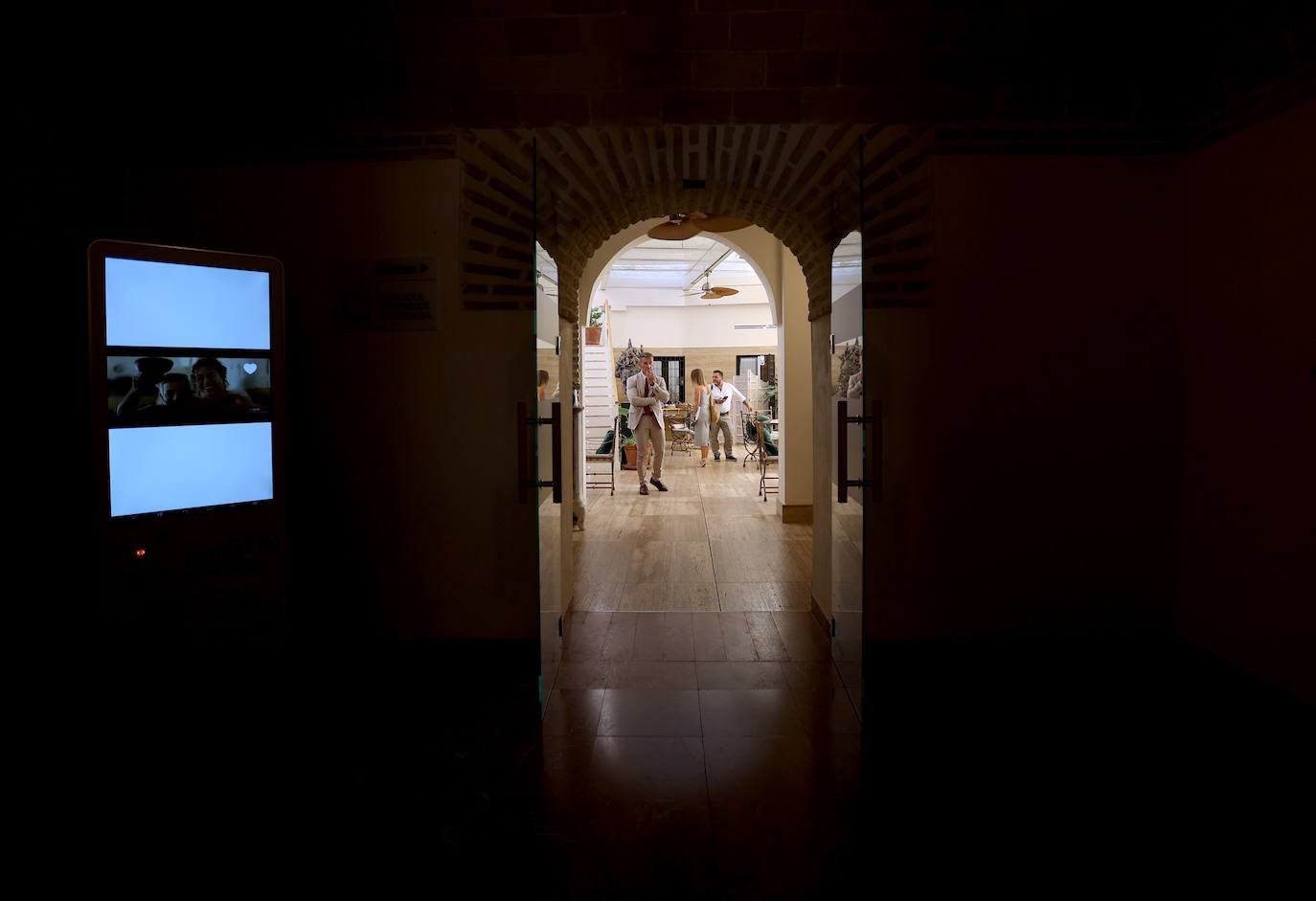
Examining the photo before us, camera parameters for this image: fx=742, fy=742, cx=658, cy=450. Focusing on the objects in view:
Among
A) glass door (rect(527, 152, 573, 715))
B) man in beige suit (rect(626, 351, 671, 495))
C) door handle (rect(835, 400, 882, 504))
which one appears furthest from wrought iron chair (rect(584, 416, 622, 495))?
door handle (rect(835, 400, 882, 504))

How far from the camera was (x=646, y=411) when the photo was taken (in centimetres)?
876

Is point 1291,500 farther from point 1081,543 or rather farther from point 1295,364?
point 1081,543

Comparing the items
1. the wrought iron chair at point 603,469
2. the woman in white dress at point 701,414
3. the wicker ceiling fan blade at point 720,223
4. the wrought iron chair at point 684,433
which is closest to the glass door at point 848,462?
the wicker ceiling fan blade at point 720,223

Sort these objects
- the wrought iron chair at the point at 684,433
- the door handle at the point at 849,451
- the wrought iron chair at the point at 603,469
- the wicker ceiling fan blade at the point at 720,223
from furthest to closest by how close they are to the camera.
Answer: the wrought iron chair at the point at 684,433
the wrought iron chair at the point at 603,469
the wicker ceiling fan blade at the point at 720,223
the door handle at the point at 849,451

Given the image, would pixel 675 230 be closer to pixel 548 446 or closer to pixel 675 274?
pixel 548 446

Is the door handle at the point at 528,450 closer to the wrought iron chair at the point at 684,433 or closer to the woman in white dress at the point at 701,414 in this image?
the woman in white dress at the point at 701,414

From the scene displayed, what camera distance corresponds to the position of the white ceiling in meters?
11.8

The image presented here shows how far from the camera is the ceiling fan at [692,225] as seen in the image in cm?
614

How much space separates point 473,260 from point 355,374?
0.72 metres

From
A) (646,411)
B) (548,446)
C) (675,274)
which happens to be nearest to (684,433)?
(675,274)

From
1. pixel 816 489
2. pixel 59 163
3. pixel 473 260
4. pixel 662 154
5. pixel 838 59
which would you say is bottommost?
pixel 816 489

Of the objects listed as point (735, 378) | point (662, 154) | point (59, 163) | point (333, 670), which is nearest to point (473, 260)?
point (662, 154)

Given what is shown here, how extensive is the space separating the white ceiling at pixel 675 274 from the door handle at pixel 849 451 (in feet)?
19.5

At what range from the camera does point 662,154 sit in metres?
3.47
